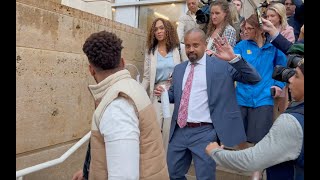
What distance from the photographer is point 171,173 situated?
3.41 m

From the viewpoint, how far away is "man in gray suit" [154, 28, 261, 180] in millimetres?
3236

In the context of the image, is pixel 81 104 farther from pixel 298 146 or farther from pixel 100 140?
pixel 298 146

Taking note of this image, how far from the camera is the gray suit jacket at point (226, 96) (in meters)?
3.24

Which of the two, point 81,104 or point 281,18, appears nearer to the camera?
point 281,18

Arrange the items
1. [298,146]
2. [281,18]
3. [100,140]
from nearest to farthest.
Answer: [298,146] < [100,140] < [281,18]

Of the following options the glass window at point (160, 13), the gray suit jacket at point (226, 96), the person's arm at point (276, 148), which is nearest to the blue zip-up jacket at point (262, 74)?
the gray suit jacket at point (226, 96)

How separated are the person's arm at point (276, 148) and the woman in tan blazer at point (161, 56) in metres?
2.67

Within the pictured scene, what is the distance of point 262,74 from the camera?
3955mm

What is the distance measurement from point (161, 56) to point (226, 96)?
164 cm

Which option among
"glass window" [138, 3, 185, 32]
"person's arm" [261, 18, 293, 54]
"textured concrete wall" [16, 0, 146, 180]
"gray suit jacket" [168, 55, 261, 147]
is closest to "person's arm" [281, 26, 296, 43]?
"person's arm" [261, 18, 293, 54]

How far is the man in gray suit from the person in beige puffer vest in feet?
4.05

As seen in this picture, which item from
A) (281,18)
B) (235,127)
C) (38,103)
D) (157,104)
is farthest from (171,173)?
(281,18)

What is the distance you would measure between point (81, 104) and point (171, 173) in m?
1.76

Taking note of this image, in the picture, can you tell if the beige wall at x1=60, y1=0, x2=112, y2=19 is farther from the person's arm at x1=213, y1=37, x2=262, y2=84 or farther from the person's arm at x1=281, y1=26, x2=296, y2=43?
the person's arm at x1=213, y1=37, x2=262, y2=84
